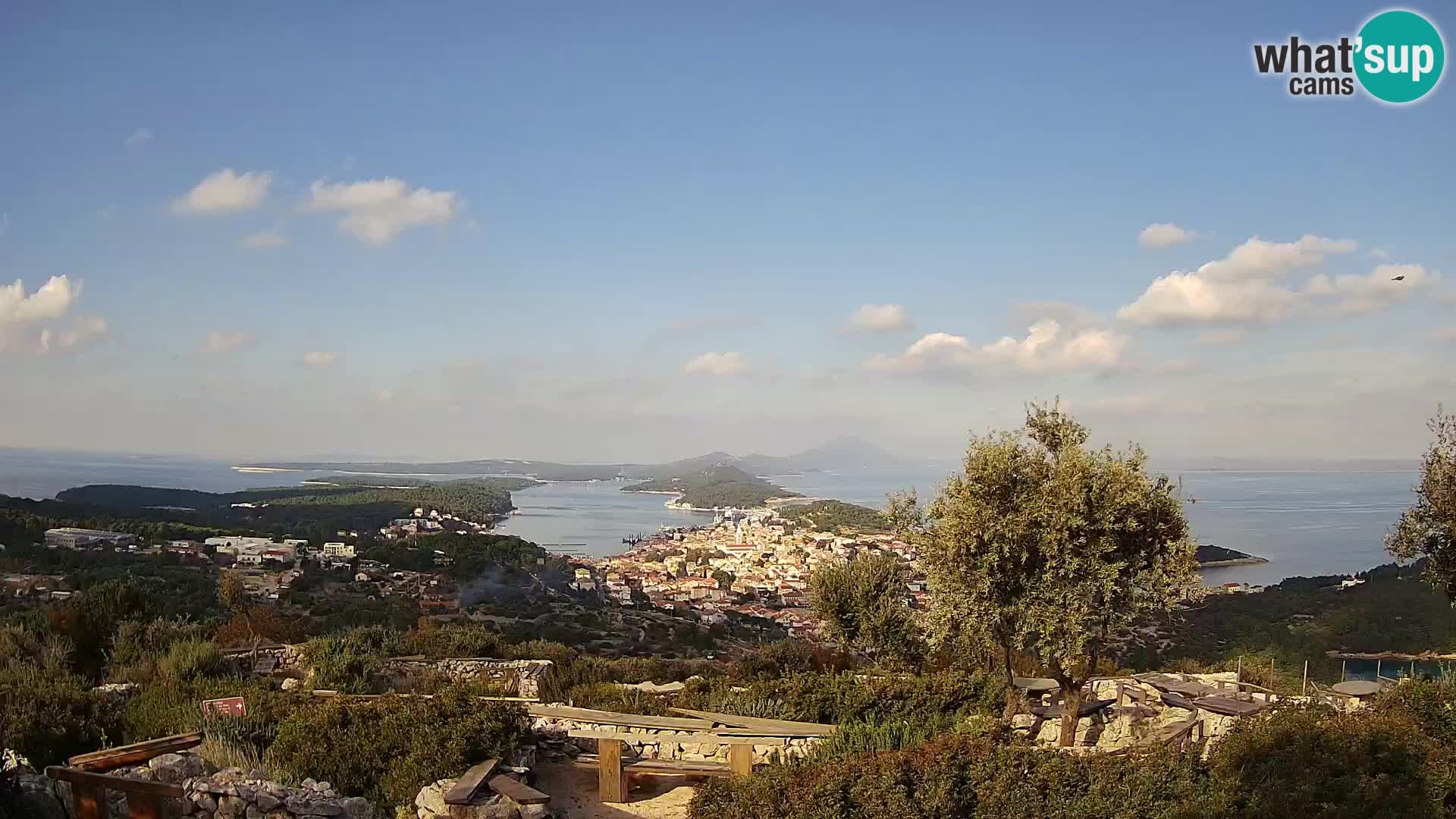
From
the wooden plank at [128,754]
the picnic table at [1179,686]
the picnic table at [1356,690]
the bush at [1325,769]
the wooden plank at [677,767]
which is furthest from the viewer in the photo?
the picnic table at [1179,686]

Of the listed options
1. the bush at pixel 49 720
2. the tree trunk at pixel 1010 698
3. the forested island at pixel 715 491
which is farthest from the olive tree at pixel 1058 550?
the forested island at pixel 715 491

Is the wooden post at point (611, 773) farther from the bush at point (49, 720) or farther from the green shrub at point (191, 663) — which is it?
the green shrub at point (191, 663)

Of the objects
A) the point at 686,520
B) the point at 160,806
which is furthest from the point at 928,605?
the point at 686,520

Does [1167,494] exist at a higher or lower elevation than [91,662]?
higher

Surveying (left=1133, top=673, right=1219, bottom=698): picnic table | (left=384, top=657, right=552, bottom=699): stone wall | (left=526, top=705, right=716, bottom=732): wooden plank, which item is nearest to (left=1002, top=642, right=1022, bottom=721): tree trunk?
(left=1133, top=673, right=1219, bottom=698): picnic table

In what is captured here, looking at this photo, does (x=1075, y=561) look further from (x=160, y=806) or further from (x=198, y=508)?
(x=198, y=508)

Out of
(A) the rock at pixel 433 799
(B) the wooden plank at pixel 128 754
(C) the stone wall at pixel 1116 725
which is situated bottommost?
(C) the stone wall at pixel 1116 725

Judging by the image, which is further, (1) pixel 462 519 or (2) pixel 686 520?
(2) pixel 686 520

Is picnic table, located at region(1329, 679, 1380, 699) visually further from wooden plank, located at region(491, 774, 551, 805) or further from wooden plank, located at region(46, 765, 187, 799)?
wooden plank, located at region(46, 765, 187, 799)
